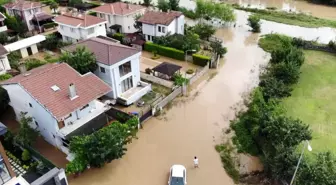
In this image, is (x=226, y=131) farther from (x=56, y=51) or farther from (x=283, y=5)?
(x=283, y=5)

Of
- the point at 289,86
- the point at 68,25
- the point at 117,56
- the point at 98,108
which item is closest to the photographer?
the point at 98,108

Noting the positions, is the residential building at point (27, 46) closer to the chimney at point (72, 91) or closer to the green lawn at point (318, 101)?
the chimney at point (72, 91)

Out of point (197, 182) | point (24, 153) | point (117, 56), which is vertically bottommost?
point (197, 182)

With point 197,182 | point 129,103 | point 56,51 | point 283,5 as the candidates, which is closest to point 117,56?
point 129,103

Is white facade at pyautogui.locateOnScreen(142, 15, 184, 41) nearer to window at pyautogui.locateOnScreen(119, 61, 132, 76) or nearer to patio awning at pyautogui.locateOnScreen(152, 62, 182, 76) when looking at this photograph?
patio awning at pyautogui.locateOnScreen(152, 62, 182, 76)

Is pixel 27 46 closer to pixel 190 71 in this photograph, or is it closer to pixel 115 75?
pixel 115 75

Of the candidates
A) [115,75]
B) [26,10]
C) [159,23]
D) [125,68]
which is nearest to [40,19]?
[26,10]

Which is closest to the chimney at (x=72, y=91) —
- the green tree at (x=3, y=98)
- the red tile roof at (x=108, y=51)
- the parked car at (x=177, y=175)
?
the red tile roof at (x=108, y=51)
